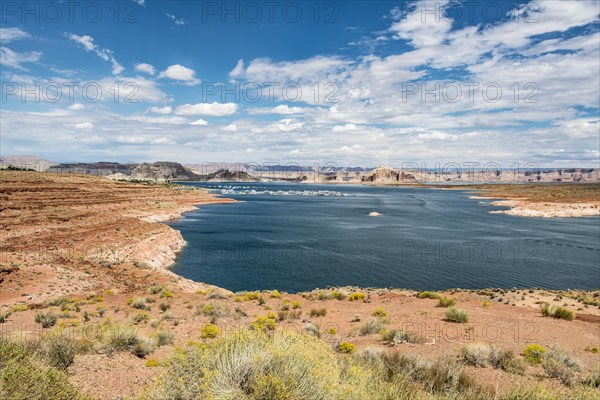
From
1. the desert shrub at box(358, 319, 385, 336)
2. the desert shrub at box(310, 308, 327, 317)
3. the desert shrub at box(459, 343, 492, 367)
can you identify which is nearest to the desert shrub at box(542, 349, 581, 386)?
the desert shrub at box(459, 343, 492, 367)

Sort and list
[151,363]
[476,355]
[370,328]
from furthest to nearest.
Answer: [370,328]
[476,355]
[151,363]

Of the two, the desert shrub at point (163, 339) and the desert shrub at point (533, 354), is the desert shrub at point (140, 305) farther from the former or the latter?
the desert shrub at point (533, 354)

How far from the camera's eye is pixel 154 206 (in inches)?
2768

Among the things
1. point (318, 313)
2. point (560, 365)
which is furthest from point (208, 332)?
point (560, 365)

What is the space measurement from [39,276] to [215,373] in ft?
77.6

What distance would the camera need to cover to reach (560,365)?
31.1 feet

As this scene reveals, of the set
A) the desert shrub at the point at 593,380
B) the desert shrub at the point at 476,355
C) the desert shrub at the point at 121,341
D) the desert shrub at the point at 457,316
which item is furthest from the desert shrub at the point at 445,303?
the desert shrub at the point at 121,341

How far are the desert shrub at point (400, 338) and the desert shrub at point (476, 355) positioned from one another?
6.49 feet

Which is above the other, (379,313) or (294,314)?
(294,314)

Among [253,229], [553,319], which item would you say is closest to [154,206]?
[253,229]

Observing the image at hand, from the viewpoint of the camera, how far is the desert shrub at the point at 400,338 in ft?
38.8

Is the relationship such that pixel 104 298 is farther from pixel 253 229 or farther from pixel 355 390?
pixel 253 229

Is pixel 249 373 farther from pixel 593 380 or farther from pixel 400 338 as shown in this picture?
pixel 593 380

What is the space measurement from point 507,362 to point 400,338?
3311 millimetres
